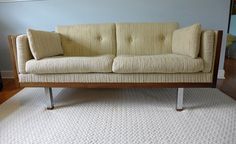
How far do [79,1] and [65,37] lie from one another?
604 mm

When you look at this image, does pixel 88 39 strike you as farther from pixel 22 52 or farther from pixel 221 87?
pixel 221 87

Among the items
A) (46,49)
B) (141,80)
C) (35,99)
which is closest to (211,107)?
(141,80)

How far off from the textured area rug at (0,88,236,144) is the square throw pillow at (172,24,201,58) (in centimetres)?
47

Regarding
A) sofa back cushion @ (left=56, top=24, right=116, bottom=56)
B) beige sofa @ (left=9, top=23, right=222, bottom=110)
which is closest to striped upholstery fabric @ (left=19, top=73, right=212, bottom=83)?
beige sofa @ (left=9, top=23, right=222, bottom=110)

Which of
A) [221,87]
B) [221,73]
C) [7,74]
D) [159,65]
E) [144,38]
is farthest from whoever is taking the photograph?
[7,74]

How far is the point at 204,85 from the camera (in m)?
1.33

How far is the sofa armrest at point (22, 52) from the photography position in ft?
4.50

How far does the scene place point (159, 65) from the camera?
49.8 inches

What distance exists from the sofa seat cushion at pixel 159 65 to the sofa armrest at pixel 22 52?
72 centimetres

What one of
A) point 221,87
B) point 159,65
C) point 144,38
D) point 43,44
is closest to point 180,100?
point 159,65

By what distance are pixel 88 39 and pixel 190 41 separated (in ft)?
3.38

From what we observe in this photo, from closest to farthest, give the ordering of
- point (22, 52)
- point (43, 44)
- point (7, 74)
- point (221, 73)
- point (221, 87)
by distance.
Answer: point (22, 52) → point (43, 44) → point (221, 87) → point (221, 73) → point (7, 74)

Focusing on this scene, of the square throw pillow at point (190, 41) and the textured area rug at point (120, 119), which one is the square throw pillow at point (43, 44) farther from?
the square throw pillow at point (190, 41)

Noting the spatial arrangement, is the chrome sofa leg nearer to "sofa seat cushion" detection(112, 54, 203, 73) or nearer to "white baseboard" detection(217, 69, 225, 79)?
"sofa seat cushion" detection(112, 54, 203, 73)
